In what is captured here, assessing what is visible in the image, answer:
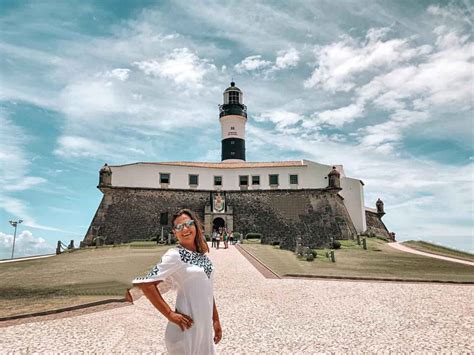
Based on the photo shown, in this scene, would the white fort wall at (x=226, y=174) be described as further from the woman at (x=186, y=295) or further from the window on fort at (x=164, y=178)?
the woman at (x=186, y=295)

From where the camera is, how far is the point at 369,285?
12406mm

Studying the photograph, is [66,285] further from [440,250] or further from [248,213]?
[440,250]

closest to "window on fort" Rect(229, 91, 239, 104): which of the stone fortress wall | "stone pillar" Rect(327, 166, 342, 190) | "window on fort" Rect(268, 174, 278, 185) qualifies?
"window on fort" Rect(268, 174, 278, 185)

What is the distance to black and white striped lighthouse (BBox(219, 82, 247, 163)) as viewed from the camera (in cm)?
4700

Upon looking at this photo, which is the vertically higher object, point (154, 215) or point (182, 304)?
point (154, 215)

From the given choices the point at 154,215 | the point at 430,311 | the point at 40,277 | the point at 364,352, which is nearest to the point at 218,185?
the point at 154,215

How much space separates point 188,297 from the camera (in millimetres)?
3354

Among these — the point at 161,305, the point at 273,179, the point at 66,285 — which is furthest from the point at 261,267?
the point at 273,179

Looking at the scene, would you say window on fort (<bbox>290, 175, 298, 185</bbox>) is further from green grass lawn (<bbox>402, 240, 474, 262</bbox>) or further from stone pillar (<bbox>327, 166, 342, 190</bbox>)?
green grass lawn (<bbox>402, 240, 474, 262</bbox>)

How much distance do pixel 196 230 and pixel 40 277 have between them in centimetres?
1357

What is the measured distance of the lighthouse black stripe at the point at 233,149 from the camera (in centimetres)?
4688

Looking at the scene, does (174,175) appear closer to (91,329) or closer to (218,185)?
(218,185)

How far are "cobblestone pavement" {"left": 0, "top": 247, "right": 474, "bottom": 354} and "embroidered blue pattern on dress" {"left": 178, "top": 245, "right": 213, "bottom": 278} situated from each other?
3016 millimetres

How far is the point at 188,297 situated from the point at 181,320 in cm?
21
